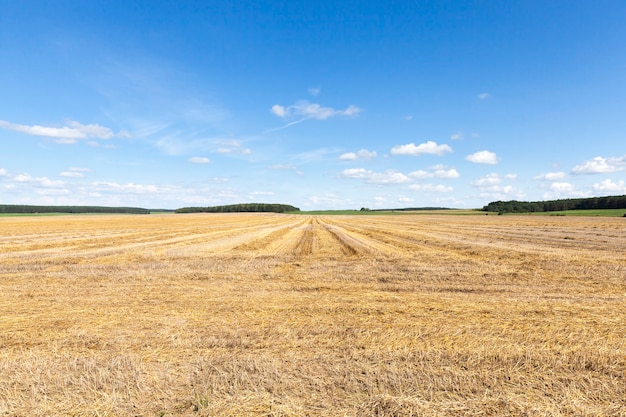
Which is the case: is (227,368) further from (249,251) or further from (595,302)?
(249,251)

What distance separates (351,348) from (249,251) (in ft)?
42.1

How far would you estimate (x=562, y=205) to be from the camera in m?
115

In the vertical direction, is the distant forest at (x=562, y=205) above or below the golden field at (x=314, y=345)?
above

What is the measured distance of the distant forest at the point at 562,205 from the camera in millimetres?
98312

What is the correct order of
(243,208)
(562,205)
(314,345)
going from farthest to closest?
(243,208) < (562,205) < (314,345)

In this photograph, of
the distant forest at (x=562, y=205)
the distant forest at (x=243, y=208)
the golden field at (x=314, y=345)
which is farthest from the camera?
the distant forest at (x=243, y=208)

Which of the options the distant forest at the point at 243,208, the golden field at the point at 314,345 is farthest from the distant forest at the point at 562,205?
the golden field at the point at 314,345

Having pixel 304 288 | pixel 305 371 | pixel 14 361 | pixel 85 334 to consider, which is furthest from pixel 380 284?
pixel 14 361

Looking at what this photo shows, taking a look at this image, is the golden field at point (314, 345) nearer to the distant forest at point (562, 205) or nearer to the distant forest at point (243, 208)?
the distant forest at point (562, 205)

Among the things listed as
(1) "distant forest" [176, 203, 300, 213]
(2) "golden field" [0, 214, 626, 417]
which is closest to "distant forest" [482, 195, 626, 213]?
(1) "distant forest" [176, 203, 300, 213]

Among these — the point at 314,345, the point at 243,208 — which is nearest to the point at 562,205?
the point at 314,345

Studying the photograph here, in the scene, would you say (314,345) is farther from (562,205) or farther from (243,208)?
(243,208)

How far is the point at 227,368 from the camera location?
4.49 m

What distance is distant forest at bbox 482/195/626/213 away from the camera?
323ft
